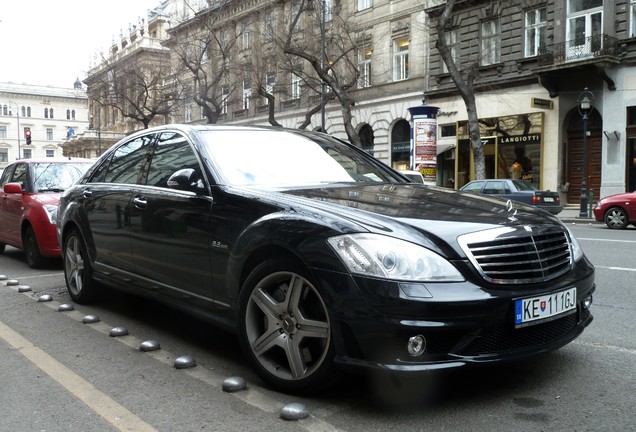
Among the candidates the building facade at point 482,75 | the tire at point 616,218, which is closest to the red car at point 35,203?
the tire at point 616,218

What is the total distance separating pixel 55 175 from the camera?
361 inches

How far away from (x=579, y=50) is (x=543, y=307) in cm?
2238

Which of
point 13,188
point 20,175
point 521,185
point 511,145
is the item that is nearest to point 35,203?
point 13,188

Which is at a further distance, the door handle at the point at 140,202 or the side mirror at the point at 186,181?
the door handle at the point at 140,202

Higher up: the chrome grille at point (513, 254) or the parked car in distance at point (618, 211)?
the chrome grille at point (513, 254)

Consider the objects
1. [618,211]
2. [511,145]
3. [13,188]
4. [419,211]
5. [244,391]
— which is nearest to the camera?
[419,211]

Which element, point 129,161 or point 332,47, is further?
point 332,47

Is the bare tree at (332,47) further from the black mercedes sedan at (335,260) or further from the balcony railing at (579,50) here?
the black mercedes sedan at (335,260)

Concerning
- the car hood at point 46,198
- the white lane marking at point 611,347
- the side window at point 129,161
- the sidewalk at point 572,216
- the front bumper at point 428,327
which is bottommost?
the sidewalk at point 572,216

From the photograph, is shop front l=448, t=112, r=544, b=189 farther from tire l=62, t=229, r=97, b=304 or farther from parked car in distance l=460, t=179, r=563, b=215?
tire l=62, t=229, r=97, b=304

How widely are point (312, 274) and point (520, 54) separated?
2516 centimetres

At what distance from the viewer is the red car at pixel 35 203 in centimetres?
827

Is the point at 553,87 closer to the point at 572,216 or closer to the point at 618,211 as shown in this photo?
the point at 572,216

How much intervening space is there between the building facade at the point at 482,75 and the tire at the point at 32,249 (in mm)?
18022
